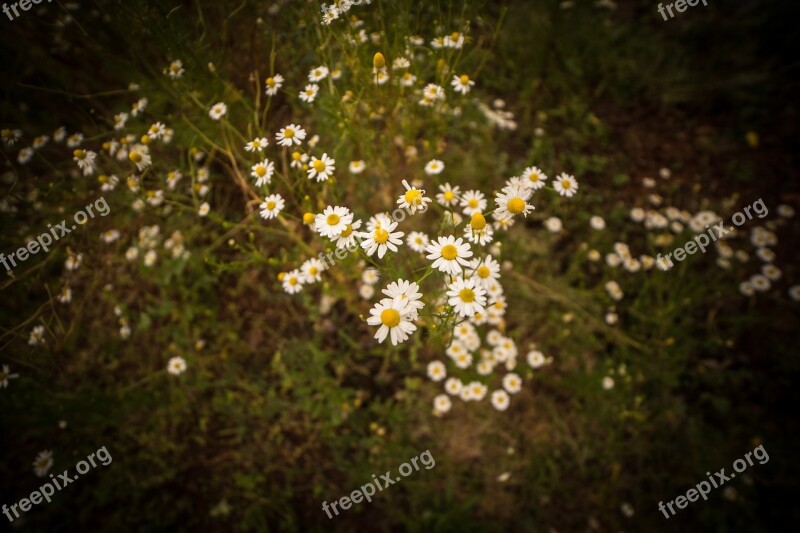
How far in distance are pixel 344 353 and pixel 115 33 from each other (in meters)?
2.66

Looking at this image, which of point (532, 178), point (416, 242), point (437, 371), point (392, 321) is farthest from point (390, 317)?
point (437, 371)

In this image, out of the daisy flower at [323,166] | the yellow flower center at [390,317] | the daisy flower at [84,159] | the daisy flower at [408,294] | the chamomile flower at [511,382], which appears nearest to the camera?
the daisy flower at [408,294]

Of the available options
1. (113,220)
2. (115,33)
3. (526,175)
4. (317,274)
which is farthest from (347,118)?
(115,33)

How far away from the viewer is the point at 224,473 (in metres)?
2.34

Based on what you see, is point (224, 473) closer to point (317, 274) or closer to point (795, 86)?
point (317, 274)

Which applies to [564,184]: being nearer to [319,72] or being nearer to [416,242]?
[416,242]

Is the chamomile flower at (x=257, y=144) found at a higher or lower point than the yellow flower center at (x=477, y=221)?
higher

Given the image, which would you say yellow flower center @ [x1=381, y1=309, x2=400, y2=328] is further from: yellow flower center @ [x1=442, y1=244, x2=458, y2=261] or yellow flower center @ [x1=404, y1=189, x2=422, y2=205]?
yellow flower center @ [x1=404, y1=189, x2=422, y2=205]

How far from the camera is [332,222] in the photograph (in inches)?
58.2

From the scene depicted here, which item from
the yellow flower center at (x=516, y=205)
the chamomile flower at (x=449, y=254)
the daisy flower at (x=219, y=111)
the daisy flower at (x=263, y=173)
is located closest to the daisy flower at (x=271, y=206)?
the daisy flower at (x=263, y=173)

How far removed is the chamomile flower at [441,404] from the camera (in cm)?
232

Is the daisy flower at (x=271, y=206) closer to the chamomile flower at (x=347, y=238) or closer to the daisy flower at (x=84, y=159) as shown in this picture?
the chamomile flower at (x=347, y=238)

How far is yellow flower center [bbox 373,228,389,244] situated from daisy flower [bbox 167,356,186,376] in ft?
5.77

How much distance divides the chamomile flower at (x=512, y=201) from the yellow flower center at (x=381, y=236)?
41cm
